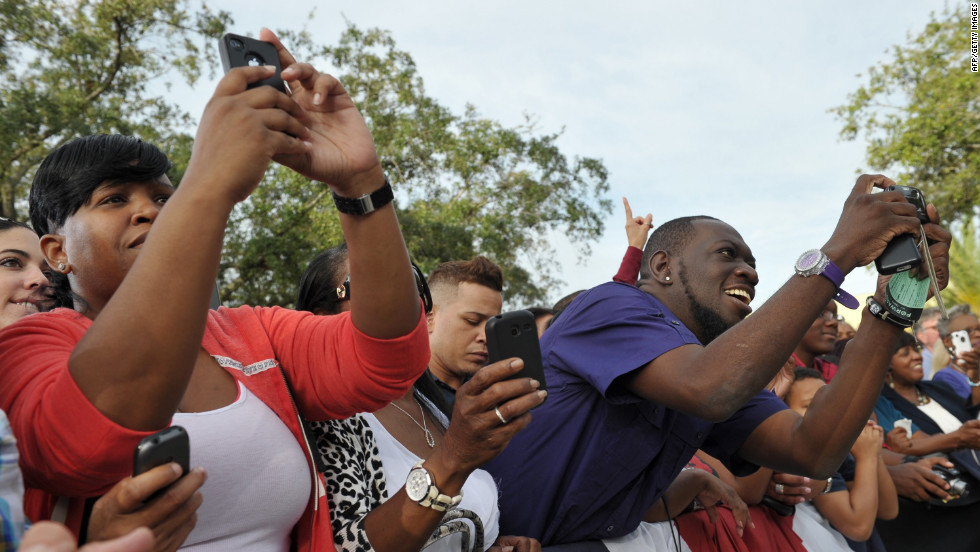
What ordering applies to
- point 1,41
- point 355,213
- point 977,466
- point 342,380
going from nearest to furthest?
1. point 355,213
2. point 342,380
3. point 977,466
4. point 1,41

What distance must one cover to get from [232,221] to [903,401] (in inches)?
441

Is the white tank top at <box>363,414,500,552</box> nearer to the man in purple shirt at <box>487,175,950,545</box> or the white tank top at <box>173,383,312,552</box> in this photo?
the man in purple shirt at <box>487,175,950,545</box>

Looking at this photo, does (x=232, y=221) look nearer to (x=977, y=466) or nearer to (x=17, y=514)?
(x=977, y=466)

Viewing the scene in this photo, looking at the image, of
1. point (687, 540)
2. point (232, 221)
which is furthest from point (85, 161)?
point (232, 221)

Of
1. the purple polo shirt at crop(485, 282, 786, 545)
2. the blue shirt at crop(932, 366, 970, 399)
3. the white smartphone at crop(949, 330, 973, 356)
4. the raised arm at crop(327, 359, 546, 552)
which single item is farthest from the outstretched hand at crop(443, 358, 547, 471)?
the white smartphone at crop(949, 330, 973, 356)

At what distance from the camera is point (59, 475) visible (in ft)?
4.26

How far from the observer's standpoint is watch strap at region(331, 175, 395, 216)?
5.31 feet

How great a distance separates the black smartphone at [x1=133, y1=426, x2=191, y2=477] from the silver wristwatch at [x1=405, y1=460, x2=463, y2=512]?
673 mm

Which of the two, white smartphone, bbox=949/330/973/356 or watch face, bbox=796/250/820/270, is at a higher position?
watch face, bbox=796/250/820/270

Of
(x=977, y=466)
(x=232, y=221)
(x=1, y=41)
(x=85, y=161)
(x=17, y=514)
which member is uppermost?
(x=1, y=41)

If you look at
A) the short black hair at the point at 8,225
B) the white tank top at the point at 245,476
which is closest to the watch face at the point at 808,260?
the white tank top at the point at 245,476

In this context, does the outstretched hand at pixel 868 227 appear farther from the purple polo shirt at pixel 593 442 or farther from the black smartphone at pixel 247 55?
the black smartphone at pixel 247 55

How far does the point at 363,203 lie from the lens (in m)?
1.62

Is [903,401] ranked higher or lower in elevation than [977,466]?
higher
